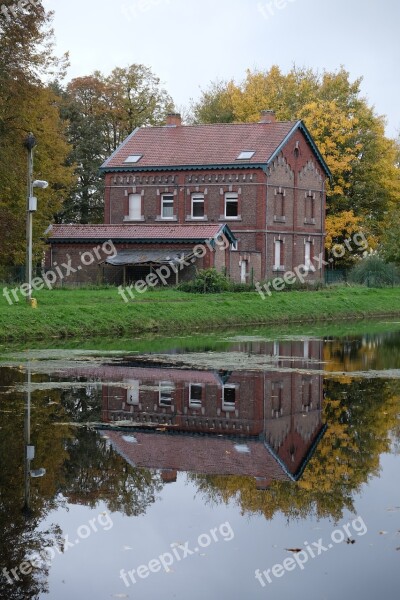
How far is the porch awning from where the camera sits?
5256 cm

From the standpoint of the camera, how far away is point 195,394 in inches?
737

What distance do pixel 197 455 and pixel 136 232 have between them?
→ 43.0 m

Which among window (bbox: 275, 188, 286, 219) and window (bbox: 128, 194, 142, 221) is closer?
window (bbox: 275, 188, 286, 219)

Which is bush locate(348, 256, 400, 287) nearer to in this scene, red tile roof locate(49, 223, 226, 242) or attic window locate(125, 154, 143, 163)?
red tile roof locate(49, 223, 226, 242)

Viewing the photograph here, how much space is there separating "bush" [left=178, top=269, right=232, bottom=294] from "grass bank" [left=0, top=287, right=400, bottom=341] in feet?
3.82

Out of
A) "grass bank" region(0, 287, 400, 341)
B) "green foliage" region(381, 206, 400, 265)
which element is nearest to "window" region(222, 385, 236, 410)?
"grass bank" region(0, 287, 400, 341)

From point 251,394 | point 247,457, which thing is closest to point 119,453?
point 247,457

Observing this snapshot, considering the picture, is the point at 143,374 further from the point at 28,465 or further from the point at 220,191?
the point at 220,191

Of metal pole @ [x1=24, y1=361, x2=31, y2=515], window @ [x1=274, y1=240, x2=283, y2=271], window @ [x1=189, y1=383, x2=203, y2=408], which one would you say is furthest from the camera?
window @ [x1=274, y1=240, x2=283, y2=271]

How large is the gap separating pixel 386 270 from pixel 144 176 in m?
15.3

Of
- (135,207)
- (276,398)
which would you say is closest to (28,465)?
(276,398)

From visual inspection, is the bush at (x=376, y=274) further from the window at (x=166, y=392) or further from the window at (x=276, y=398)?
the window at (x=166, y=392)

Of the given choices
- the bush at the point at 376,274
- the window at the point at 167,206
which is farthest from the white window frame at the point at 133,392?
the bush at the point at 376,274

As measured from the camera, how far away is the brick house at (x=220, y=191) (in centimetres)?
5644
